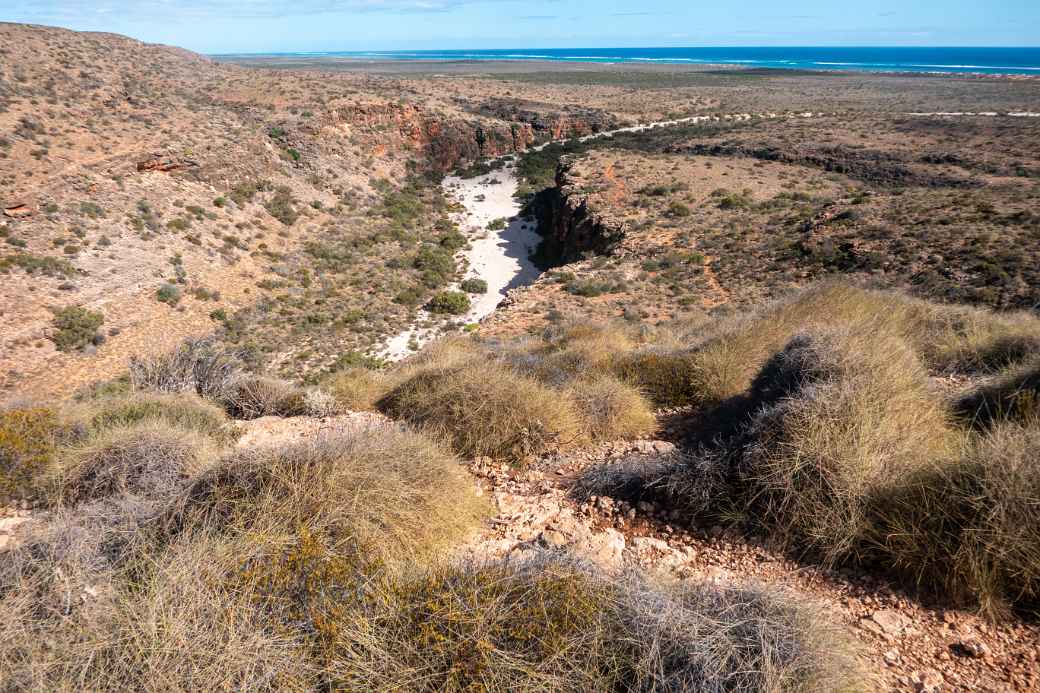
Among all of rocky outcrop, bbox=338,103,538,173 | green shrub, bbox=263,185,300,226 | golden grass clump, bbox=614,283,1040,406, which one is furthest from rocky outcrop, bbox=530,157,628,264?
rocky outcrop, bbox=338,103,538,173

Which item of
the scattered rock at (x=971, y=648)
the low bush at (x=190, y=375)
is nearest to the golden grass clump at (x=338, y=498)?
the scattered rock at (x=971, y=648)

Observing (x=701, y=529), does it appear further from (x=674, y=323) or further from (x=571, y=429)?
(x=674, y=323)

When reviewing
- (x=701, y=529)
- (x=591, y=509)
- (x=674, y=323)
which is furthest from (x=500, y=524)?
(x=674, y=323)

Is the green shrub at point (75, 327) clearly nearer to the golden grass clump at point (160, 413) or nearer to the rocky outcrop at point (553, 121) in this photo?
the golden grass clump at point (160, 413)

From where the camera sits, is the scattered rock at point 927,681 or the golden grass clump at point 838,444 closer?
the scattered rock at point 927,681

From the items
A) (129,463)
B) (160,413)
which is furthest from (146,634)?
(160,413)

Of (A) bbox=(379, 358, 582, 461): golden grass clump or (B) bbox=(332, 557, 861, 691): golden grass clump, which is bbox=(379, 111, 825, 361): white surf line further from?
(B) bbox=(332, 557, 861, 691): golden grass clump

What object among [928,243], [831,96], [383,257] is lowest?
[383,257]
